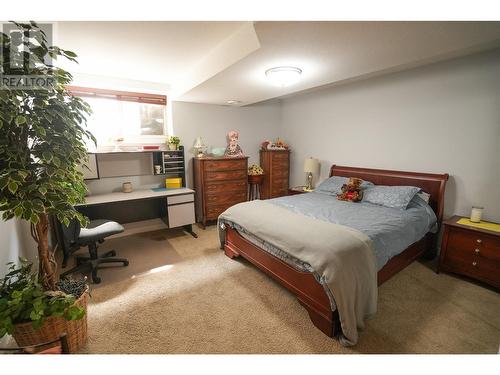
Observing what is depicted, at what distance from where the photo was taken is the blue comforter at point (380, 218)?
76.9 inches

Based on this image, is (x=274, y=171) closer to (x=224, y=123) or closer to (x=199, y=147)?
(x=224, y=123)

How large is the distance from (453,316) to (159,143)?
13.8 ft

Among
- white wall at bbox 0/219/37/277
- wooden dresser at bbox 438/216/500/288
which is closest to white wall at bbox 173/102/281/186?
white wall at bbox 0/219/37/277

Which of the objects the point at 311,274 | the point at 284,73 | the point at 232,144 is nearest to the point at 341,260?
the point at 311,274

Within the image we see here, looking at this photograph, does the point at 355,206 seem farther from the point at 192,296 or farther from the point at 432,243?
the point at 192,296

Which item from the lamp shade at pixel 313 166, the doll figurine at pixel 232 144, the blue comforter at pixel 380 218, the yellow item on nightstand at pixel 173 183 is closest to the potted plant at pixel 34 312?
the blue comforter at pixel 380 218

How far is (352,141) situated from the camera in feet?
11.7

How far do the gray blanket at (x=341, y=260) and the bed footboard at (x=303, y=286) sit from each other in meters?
0.10

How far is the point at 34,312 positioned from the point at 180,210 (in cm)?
217

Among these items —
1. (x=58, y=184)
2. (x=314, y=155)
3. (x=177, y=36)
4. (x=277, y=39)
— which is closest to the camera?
(x=58, y=184)

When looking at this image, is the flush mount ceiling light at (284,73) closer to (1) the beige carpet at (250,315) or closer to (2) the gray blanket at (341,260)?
(2) the gray blanket at (341,260)

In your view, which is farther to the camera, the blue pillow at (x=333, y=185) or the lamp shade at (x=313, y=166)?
the lamp shade at (x=313, y=166)

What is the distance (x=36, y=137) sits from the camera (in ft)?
4.18

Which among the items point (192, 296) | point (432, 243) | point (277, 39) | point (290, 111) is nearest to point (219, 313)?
point (192, 296)
